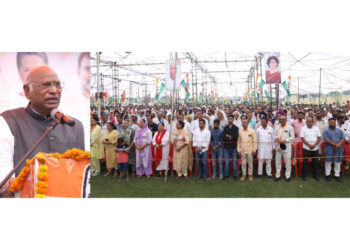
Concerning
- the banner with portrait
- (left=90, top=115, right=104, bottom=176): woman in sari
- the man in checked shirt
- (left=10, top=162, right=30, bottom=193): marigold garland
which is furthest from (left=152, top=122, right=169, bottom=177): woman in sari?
(left=10, top=162, right=30, bottom=193): marigold garland

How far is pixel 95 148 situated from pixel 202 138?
243cm

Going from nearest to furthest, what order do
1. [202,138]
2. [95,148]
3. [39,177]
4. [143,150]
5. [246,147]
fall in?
[39,177] < [246,147] < [202,138] < [143,150] < [95,148]

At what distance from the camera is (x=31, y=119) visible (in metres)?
4.06

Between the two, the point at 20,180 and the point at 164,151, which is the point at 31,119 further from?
the point at 164,151

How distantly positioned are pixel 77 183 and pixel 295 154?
4.32m

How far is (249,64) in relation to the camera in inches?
631

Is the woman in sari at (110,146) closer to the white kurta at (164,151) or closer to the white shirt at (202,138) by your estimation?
the white kurta at (164,151)

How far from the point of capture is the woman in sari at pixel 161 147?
242 inches

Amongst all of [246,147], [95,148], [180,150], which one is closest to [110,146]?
[95,148]

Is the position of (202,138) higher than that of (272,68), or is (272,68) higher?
(272,68)

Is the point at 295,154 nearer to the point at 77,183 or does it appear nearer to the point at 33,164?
the point at 77,183

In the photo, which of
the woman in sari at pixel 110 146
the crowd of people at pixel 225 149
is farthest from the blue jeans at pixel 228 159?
the woman in sari at pixel 110 146

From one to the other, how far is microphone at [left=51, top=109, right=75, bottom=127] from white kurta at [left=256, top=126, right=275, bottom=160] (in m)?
3.80

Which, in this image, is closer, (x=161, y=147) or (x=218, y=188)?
(x=218, y=188)
